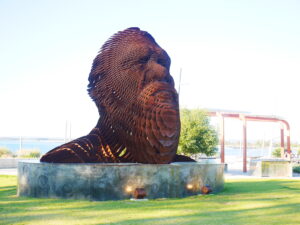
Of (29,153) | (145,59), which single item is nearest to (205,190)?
(145,59)

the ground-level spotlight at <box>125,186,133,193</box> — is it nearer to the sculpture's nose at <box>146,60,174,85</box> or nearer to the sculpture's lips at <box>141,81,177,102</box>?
the sculpture's lips at <box>141,81,177,102</box>

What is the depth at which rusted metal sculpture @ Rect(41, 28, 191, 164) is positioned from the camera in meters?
10.4

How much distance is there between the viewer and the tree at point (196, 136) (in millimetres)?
22775

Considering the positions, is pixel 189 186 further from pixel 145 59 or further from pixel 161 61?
pixel 145 59

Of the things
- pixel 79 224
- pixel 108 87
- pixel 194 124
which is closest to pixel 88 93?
pixel 108 87

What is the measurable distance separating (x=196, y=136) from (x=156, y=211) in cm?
1554

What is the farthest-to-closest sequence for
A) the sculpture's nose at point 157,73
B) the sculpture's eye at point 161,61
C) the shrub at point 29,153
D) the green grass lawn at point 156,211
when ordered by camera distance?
1. the shrub at point 29,153
2. the sculpture's eye at point 161,61
3. the sculpture's nose at point 157,73
4. the green grass lawn at point 156,211

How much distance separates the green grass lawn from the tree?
510 inches

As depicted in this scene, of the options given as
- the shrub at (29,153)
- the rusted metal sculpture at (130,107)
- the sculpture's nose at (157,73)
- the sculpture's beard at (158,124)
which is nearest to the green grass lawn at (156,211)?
the sculpture's beard at (158,124)

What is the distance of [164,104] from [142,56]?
195 cm

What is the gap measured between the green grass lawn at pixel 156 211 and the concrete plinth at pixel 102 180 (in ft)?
1.15

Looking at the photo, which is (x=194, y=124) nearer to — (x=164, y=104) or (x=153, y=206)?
(x=164, y=104)

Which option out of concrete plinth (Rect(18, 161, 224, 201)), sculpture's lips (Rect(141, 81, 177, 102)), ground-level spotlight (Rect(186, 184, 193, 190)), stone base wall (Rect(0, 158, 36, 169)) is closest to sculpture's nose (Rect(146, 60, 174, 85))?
sculpture's lips (Rect(141, 81, 177, 102))

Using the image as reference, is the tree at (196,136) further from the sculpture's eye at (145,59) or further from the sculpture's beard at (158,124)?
the sculpture's beard at (158,124)
